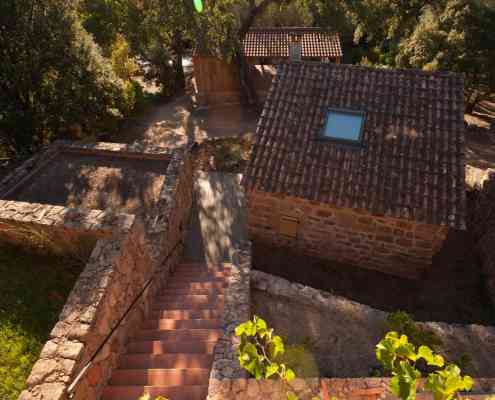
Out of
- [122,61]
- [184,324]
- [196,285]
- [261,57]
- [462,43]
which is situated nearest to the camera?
[184,324]

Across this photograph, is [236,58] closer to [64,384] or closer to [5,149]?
[5,149]

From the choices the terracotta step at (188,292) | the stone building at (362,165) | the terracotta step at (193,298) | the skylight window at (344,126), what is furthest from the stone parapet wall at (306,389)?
the skylight window at (344,126)

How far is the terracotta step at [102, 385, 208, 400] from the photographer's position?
13.8 ft

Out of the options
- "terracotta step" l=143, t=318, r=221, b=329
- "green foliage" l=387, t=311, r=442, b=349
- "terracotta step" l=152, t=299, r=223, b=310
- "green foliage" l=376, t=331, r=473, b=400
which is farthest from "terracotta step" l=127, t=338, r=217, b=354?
"green foliage" l=376, t=331, r=473, b=400

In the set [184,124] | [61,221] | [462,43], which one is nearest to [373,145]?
[61,221]

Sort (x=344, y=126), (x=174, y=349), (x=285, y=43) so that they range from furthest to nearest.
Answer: (x=285, y=43) < (x=344, y=126) < (x=174, y=349)

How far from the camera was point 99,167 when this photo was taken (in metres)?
10.1

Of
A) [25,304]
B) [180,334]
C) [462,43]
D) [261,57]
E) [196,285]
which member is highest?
[462,43]

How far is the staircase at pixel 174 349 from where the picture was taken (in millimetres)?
4379

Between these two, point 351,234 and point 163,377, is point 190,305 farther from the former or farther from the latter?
point 351,234

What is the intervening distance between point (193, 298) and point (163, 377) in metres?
2.30

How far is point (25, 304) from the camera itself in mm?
4875

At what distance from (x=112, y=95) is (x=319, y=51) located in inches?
563

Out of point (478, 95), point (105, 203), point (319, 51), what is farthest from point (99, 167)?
point (478, 95)
